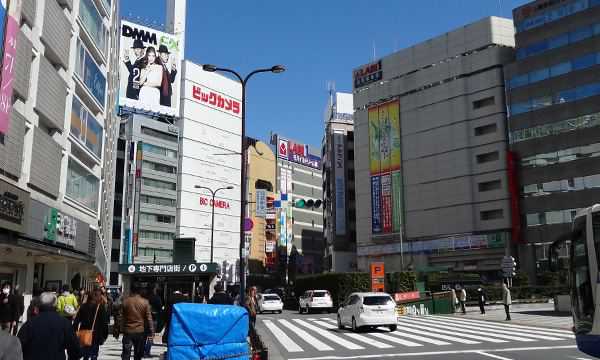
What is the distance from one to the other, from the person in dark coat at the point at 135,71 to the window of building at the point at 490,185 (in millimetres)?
50233

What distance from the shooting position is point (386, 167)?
271ft

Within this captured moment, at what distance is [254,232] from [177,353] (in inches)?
4366

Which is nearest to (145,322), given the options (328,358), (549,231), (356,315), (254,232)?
(328,358)

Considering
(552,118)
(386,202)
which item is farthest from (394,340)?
(386,202)

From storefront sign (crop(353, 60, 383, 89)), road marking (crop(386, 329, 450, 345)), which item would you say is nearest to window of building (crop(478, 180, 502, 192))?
storefront sign (crop(353, 60, 383, 89))

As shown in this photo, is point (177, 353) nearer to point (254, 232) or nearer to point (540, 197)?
point (540, 197)

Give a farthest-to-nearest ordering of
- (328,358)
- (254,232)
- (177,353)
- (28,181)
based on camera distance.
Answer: (254,232), (28,181), (328,358), (177,353)

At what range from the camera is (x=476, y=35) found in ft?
241

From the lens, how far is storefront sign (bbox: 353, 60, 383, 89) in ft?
286

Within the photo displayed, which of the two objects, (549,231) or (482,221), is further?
(482,221)

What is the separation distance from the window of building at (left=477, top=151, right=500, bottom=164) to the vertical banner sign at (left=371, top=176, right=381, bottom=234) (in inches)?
634

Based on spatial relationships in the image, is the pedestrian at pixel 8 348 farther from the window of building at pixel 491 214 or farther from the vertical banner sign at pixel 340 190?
the vertical banner sign at pixel 340 190

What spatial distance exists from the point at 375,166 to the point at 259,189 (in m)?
40.2

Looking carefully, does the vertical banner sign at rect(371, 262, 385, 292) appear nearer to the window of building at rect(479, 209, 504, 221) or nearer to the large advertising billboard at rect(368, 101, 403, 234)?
the window of building at rect(479, 209, 504, 221)
